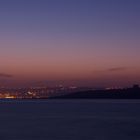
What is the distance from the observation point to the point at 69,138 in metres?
33.2

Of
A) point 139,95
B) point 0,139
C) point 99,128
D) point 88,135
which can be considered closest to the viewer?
point 0,139

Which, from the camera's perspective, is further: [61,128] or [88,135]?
[61,128]

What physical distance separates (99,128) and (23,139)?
875 centimetres

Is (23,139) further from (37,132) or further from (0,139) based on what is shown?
(37,132)

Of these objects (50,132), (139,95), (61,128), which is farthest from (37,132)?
(139,95)

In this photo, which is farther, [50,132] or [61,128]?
[61,128]

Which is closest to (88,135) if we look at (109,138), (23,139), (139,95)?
(109,138)

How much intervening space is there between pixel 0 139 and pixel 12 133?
395 cm

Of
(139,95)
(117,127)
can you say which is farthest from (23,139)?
(139,95)

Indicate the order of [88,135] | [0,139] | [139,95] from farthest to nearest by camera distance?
1. [139,95]
2. [88,135]
3. [0,139]

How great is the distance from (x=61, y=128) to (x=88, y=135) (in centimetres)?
557

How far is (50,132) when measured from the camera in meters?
37.1

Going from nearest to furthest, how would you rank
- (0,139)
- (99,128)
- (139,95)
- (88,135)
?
(0,139), (88,135), (99,128), (139,95)

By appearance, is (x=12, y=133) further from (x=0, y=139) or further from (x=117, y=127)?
(x=117, y=127)
